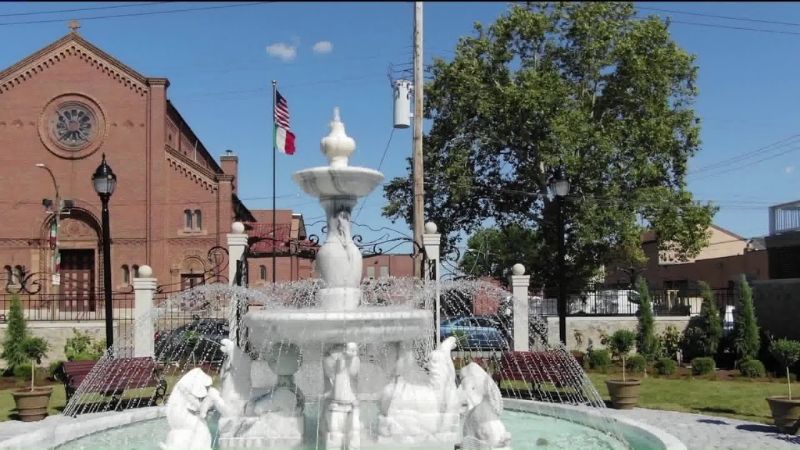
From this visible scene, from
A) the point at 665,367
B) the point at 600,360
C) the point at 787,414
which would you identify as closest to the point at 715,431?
the point at 787,414

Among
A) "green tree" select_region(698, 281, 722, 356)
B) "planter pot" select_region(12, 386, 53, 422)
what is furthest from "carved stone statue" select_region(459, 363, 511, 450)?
"green tree" select_region(698, 281, 722, 356)

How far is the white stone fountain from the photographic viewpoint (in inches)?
355

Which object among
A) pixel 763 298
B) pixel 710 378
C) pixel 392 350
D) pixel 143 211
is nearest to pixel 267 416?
pixel 392 350

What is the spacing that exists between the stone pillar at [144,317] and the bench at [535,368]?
7229mm

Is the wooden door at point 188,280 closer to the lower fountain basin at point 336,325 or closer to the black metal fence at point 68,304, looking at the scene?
the black metal fence at point 68,304

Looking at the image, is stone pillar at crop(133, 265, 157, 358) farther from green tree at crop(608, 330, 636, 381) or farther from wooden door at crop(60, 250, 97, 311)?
wooden door at crop(60, 250, 97, 311)

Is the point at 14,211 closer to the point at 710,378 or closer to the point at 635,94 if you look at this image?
the point at 635,94

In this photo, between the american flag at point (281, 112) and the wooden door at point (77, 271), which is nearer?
the american flag at point (281, 112)

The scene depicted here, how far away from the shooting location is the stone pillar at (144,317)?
16.8 metres

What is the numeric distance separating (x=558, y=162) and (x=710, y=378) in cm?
1165

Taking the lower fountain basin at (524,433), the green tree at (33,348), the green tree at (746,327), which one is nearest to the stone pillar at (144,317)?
the lower fountain basin at (524,433)

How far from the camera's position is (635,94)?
3106cm

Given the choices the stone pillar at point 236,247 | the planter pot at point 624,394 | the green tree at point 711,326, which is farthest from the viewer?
the green tree at point 711,326

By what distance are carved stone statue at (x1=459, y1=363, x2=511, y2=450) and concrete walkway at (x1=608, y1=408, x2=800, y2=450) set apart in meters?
3.16
